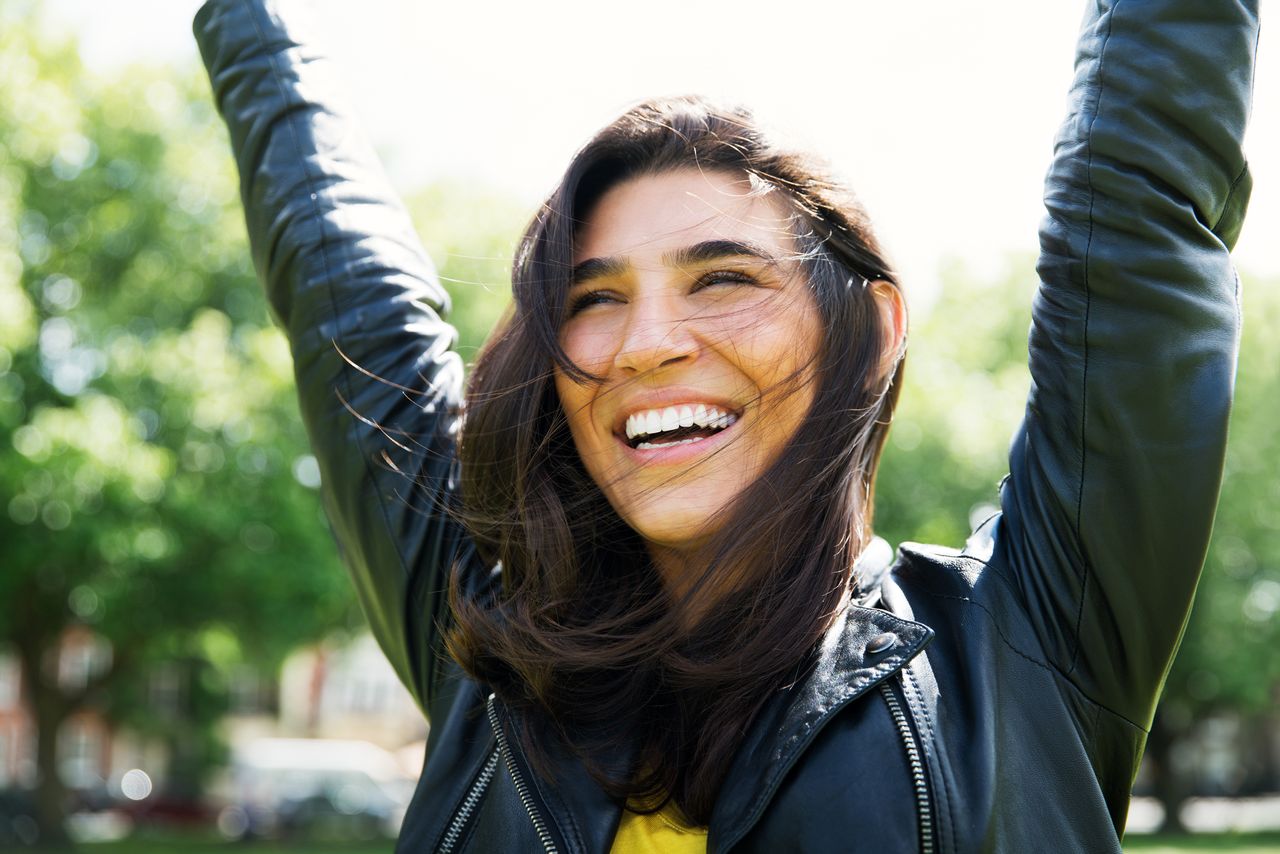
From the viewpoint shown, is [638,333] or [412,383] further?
[412,383]

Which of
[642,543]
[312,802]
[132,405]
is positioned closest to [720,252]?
[642,543]

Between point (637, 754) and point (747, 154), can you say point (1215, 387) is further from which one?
point (637, 754)

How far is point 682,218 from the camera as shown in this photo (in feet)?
6.67

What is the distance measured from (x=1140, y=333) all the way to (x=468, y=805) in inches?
47.4

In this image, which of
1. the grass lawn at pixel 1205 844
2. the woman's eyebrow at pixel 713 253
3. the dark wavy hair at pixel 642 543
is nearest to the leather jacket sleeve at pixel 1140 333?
the dark wavy hair at pixel 642 543

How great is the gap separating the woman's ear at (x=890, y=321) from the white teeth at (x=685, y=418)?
28cm

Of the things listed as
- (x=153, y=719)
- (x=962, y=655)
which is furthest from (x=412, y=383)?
(x=153, y=719)

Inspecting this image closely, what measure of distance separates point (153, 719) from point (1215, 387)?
109ft

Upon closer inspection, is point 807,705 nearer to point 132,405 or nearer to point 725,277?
point 725,277

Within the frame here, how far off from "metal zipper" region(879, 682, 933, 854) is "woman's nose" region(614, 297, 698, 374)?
0.59m

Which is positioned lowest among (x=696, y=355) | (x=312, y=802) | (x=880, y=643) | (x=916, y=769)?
(x=312, y=802)

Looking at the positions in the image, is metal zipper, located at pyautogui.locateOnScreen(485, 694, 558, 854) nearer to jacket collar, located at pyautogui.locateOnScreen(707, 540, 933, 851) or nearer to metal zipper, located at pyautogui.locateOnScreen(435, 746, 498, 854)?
metal zipper, located at pyautogui.locateOnScreen(435, 746, 498, 854)


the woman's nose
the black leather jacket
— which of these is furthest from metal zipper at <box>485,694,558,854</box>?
the woman's nose

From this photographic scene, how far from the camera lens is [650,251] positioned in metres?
2.04
